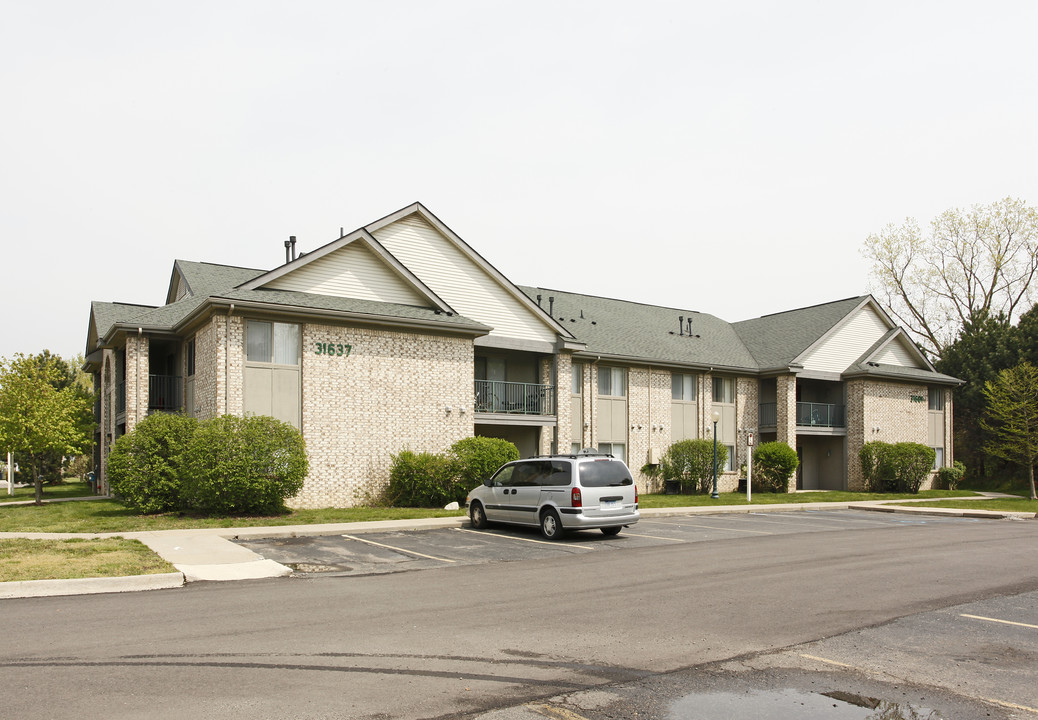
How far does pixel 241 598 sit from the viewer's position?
10.3 metres

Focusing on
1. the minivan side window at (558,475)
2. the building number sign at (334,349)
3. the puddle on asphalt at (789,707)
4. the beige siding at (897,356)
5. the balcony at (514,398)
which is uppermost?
the beige siding at (897,356)

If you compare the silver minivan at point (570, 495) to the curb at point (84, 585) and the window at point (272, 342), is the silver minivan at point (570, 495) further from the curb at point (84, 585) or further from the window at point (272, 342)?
the window at point (272, 342)

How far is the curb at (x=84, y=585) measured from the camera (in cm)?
1054

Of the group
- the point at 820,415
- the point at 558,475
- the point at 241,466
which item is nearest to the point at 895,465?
the point at 820,415

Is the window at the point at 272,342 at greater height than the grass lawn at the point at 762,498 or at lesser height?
greater

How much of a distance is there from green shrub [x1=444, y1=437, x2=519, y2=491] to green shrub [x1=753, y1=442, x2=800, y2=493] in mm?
14437

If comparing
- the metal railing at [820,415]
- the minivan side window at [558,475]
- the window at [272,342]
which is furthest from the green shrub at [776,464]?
the window at [272,342]

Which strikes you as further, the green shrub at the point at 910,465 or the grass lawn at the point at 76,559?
the green shrub at the point at 910,465

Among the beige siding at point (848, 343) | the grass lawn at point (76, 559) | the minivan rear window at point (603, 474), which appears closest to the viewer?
the grass lawn at point (76, 559)

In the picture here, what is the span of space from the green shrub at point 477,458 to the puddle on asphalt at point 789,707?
58.8 feet

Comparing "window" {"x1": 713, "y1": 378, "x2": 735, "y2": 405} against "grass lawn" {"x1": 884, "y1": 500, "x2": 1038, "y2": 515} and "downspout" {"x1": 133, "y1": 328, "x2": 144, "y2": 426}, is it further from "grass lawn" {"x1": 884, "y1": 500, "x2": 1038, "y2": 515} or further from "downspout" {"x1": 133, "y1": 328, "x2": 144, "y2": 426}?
"downspout" {"x1": 133, "y1": 328, "x2": 144, "y2": 426}

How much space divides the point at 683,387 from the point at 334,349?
55.1 feet

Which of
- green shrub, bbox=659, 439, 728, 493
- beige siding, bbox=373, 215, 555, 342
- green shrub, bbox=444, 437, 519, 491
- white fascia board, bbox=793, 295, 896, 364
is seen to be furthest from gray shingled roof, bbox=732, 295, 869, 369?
green shrub, bbox=444, 437, 519, 491

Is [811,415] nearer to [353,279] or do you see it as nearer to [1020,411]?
[1020,411]
